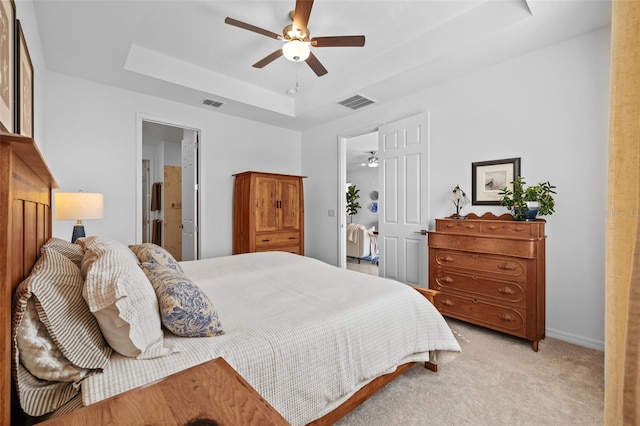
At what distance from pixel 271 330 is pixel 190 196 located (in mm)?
3600

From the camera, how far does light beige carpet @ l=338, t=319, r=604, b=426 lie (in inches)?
63.6

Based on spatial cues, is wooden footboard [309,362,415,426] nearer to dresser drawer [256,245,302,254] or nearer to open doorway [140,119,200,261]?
dresser drawer [256,245,302,254]

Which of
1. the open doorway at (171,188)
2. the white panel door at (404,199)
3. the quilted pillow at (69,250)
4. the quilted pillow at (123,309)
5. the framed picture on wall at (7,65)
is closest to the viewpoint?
the quilted pillow at (123,309)

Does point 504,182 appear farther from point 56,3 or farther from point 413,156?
point 56,3

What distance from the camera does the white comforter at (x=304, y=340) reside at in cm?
111

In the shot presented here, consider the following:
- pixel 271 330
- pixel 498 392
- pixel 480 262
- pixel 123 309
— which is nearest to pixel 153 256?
pixel 123 309

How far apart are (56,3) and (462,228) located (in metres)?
3.69

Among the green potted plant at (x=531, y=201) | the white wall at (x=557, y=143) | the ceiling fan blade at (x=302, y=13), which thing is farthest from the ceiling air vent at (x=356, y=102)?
the green potted plant at (x=531, y=201)

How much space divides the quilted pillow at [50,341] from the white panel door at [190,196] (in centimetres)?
333

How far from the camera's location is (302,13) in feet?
7.02

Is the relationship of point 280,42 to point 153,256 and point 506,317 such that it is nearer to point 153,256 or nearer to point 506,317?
point 153,256

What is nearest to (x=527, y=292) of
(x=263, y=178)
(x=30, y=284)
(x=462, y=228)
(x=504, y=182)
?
(x=462, y=228)

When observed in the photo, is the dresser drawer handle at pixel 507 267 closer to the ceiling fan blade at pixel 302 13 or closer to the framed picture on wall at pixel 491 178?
the framed picture on wall at pixel 491 178

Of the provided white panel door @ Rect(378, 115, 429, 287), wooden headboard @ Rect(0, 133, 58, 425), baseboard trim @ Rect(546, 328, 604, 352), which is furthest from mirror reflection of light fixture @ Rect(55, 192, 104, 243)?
baseboard trim @ Rect(546, 328, 604, 352)
